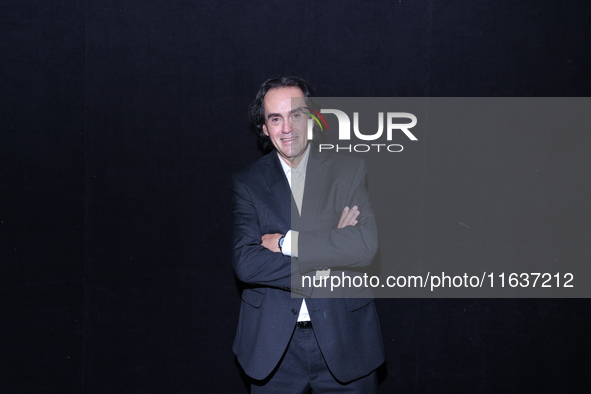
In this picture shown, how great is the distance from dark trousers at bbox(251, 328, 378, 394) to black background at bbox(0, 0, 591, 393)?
865 mm

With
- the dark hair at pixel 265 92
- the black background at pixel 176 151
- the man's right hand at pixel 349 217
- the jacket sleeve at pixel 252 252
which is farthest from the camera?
the black background at pixel 176 151

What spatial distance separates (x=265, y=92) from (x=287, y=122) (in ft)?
0.69

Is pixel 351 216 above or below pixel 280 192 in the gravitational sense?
below

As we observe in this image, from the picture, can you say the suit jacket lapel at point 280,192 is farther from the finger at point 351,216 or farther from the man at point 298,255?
the finger at point 351,216

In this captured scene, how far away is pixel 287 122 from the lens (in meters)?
2.37

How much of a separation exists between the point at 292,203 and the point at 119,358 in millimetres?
1559

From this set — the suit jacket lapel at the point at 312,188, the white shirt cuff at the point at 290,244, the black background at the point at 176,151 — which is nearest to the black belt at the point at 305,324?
the white shirt cuff at the point at 290,244

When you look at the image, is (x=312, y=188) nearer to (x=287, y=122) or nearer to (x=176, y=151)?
(x=287, y=122)

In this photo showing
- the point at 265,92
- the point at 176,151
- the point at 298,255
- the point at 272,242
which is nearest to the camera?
the point at 298,255

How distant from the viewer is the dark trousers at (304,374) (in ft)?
7.43

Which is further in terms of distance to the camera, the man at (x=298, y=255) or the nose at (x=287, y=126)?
the nose at (x=287, y=126)

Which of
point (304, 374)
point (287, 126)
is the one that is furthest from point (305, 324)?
point (287, 126)

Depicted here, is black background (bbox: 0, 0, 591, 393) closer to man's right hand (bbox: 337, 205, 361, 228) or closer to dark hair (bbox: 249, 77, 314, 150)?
dark hair (bbox: 249, 77, 314, 150)

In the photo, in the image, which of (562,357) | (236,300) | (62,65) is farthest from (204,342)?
(562,357)
